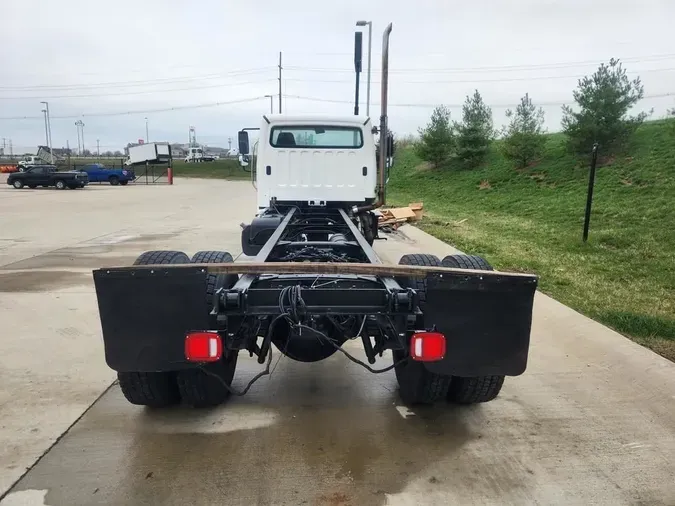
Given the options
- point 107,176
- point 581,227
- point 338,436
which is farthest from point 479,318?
point 107,176

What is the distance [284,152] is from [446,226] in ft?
24.2

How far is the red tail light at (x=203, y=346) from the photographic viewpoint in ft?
9.41

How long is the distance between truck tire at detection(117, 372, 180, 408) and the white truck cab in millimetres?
4841

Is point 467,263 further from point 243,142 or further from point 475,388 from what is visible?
point 243,142

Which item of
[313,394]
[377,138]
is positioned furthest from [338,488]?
[377,138]

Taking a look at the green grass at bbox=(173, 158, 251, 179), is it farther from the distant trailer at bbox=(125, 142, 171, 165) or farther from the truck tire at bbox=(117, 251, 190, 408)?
the truck tire at bbox=(117, 251, 190, 408)

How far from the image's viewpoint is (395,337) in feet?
9.97

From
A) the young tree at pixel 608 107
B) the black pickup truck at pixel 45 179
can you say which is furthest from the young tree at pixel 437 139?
the black pickup truck at pixel 45 179

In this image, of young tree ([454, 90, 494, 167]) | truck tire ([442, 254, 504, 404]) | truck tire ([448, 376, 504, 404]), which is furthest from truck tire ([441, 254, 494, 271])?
young tree ([454, 90, 494, 167])

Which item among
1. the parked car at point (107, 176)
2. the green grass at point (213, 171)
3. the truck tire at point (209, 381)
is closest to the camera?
the truck tire at point (209, 381)

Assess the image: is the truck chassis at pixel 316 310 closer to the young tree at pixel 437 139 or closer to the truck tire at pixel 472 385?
the truck tire at pixel 472 385

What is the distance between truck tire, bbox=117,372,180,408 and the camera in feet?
10.9

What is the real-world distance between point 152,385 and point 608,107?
68.7 feet

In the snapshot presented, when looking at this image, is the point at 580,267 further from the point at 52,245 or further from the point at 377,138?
the point at 52,245
